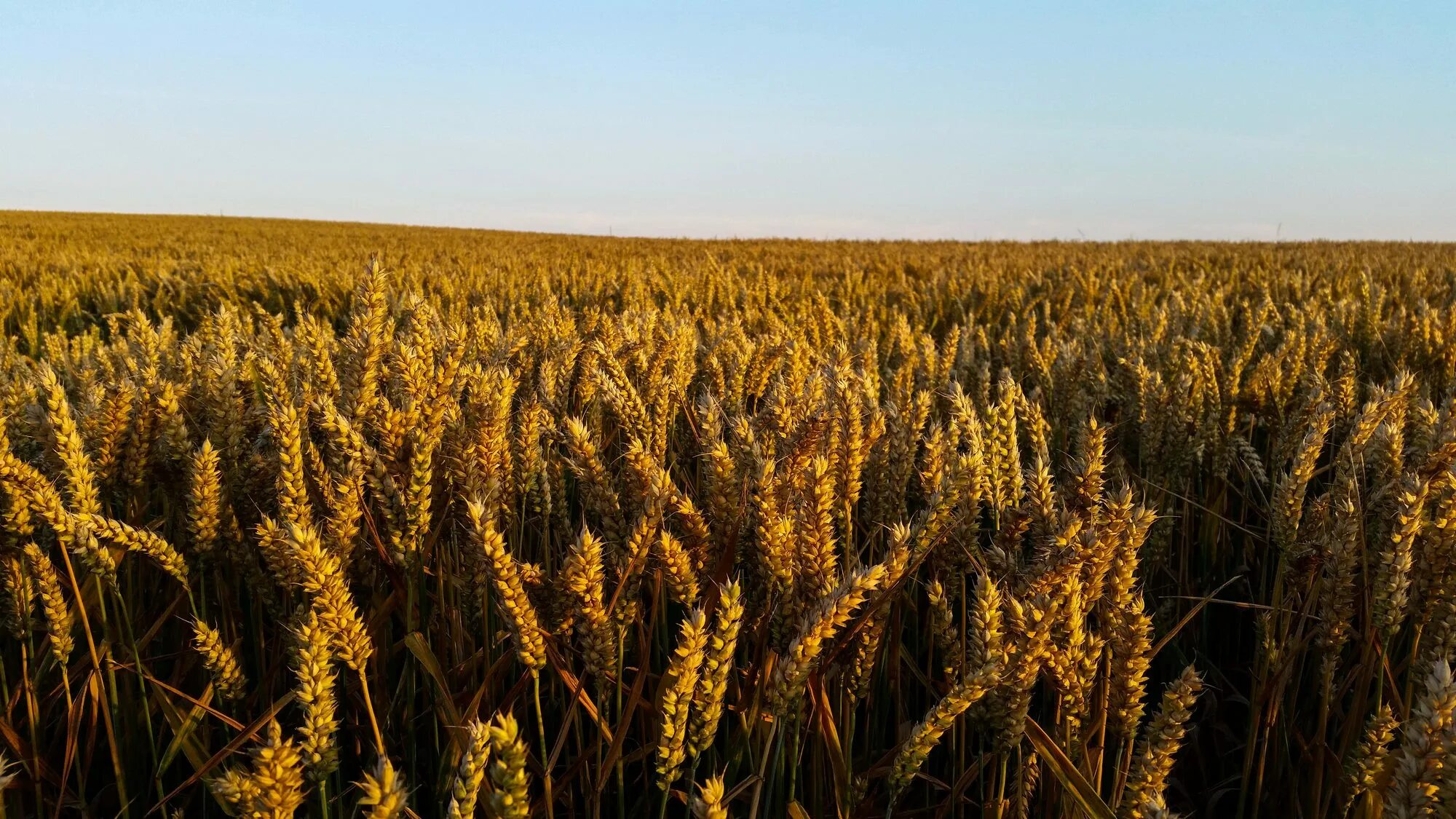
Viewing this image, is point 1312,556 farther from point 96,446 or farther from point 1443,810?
point 96,446

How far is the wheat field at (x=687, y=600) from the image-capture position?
3.41ft

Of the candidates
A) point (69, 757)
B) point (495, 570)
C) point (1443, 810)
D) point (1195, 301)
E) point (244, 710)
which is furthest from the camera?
point (1195, 301)

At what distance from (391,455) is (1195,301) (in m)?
4.40

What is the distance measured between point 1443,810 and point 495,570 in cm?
92

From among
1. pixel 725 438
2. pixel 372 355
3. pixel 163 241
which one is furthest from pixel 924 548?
pixel 163 241

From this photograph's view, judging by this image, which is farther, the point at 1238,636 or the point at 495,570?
the point at 1238,636

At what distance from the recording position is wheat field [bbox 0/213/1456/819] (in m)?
1.04

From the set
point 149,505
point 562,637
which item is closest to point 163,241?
point 149,505

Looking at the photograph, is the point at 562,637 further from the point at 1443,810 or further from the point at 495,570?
the point at 1443,810

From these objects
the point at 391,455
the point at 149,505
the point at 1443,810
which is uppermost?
the point at 391,455

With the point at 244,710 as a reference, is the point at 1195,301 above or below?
above

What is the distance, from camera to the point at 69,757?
138cm

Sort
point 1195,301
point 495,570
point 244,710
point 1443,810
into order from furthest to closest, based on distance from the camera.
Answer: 1. point 1195,301
2. point 244,710
3. point 495,570
4. point 1443,810

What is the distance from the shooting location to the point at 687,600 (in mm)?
1148
